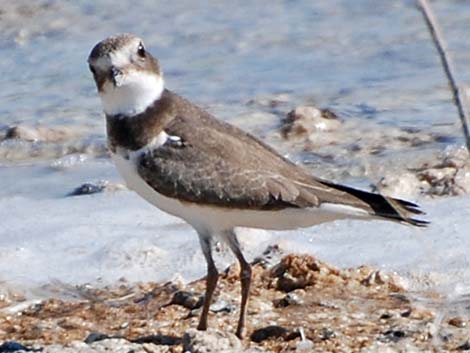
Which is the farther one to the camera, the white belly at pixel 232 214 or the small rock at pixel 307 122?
the small rock at pixel 307 122

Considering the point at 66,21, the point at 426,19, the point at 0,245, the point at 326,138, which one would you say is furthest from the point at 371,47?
the point at 426,19

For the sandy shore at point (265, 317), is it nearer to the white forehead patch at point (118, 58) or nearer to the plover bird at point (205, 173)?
the plover bird at point (205, 173)

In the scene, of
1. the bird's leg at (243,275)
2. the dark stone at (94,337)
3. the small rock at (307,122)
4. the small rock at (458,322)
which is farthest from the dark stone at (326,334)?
the small rock at (307,122)

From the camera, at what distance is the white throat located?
17.8 feet

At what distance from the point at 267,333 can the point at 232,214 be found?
466 millimetres

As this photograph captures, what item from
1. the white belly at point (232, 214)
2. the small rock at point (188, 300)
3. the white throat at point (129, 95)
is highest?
the white throat at point (129, 95)

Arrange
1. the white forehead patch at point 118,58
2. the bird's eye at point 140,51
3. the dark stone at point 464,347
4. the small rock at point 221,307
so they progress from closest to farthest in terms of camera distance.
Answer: the dark stone at point 464,347, the white forehead patch at point 118,58, the bird's eye at point 140,51, the small rock at point 221,307

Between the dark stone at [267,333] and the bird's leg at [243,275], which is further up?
the bird's leg at [243,275]

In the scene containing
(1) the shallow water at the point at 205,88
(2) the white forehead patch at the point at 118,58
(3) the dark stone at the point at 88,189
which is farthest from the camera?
(3) the dark stone at the point at 88,189

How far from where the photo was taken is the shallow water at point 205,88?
6.86 m

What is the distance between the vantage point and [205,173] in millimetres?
5309

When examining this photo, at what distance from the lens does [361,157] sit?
8.20m

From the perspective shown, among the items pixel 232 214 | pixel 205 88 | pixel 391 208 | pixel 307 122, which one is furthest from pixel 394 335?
pixel 205 88

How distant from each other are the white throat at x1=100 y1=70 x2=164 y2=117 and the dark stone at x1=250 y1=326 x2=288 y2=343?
0.97m
